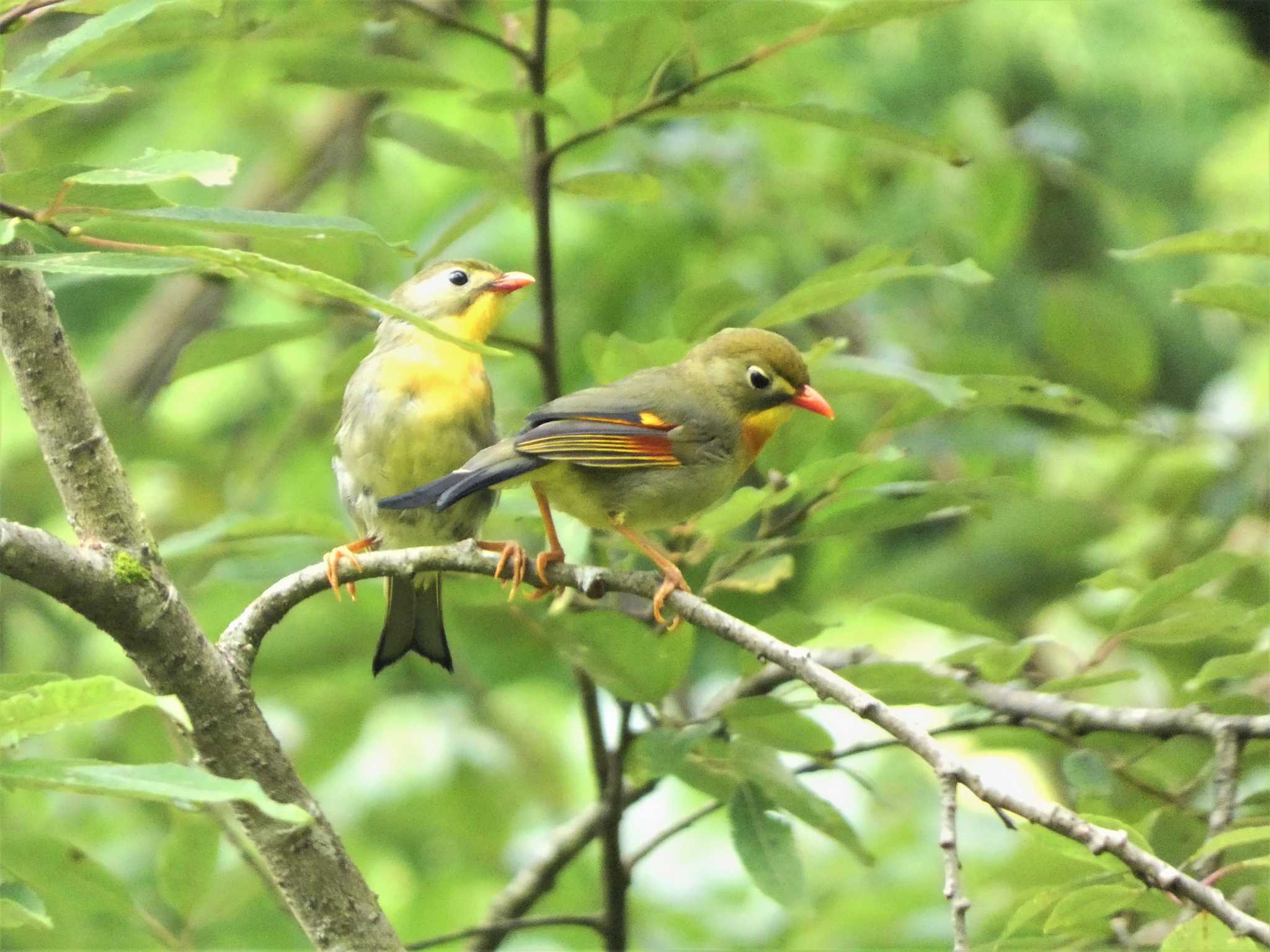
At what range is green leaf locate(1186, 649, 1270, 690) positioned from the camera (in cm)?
300

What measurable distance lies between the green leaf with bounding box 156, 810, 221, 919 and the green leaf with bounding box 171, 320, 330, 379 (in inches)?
44.1

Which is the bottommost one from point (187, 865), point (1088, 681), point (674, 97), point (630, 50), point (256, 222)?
point (187, 865)

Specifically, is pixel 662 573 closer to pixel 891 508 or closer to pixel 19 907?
pixel 891 508

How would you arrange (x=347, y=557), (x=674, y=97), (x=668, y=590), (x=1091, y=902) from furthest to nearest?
(x=674, y=97) → (x=347, y=557) → (x=668, y=590) → (x=1091, y=902)

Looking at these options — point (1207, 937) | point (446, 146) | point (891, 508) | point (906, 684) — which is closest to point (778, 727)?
point (906, 684)

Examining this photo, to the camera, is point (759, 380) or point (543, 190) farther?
point (759, 380)

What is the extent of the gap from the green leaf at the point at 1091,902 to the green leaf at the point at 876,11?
1.79m

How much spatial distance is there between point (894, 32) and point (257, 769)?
5729 mm

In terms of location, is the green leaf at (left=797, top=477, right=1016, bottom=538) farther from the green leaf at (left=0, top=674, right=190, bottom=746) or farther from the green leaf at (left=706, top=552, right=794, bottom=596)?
the green leaf at (left=0, top=674, right=190, bottom=746)

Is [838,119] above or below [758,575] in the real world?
above

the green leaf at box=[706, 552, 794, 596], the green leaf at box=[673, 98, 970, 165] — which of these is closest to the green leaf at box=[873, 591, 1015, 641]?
the green leaf at box=[706, 552, 794, 596]

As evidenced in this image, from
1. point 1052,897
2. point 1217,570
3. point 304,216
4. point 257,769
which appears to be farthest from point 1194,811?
point 304,216

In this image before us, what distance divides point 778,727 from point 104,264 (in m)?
1.81

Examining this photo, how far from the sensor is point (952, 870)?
6.35 feet
